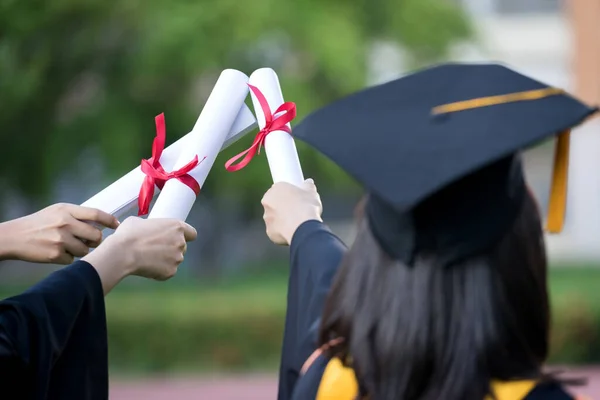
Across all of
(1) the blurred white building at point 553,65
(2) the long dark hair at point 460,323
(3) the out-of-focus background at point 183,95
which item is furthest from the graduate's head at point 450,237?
(1) the blurred white building at point 553,65

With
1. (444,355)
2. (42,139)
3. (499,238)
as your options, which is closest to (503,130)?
(499,238)

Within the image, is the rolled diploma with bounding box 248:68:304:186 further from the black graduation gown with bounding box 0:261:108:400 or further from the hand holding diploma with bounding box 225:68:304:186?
the black graduation gown with bounding box 0:261:108:400

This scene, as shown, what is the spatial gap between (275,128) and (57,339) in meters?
0.63

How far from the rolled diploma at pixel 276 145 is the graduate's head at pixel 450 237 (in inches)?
17.3

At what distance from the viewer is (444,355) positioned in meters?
1.45

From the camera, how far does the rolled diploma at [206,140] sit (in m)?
2.02

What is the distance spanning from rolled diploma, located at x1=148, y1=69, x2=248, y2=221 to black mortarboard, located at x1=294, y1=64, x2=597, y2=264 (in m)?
0.51

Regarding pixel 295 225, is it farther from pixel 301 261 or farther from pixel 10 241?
pixel 10 241

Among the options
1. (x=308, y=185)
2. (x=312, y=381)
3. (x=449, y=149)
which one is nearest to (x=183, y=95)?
(x=308, y=185)

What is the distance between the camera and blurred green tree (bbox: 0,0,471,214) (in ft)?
34.2

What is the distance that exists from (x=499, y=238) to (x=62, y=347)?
90 cm

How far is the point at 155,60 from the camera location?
10.4 m

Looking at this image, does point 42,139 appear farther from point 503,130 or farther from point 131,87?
point 503,130

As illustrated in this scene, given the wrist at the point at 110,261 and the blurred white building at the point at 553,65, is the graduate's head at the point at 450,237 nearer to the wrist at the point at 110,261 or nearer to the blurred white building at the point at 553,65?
the wrist at the point at 110,261
